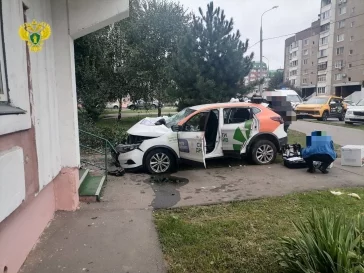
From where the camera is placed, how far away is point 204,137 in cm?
694

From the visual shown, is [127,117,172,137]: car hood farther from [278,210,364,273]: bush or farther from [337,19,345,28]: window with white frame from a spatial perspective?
[337,19,345,28]: window with white frame

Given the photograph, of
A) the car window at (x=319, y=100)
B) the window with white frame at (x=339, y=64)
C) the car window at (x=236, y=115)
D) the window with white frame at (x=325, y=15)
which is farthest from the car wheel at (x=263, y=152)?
the window with white frame at (x=325, y=15)

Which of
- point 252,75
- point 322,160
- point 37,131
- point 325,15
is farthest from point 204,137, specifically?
point 325,15

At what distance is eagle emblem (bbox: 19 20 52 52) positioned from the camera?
3011 mm

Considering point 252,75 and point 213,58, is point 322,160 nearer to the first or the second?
point 213,58

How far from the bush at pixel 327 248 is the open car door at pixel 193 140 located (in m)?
3.80

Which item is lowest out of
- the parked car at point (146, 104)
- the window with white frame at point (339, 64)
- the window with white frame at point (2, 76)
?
the parked car at point (146, 104)

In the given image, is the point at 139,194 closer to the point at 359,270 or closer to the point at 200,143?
the point at 200,143

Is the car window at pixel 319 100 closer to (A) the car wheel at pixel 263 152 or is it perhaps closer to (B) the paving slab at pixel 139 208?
(B) the paving slab at pixel 139 208

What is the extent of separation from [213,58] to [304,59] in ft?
229

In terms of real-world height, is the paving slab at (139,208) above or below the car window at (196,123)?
below

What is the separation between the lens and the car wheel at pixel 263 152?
7730 millimetres

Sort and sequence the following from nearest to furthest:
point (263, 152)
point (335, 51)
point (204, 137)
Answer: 1. point (204, 137)
2. point (263, 152)
3. point (335, 51)

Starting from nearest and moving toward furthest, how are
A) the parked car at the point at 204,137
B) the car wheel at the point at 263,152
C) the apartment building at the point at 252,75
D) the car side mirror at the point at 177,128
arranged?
1. the parked car at the point at 204,137
2. the car side mirror at the point at 177,128
3. the car wheel at the point at 263,152
4. the apartment building at the point at 252,75
